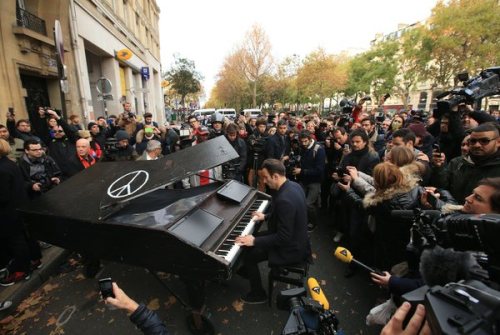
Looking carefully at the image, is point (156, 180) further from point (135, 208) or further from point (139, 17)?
point (139, 17)

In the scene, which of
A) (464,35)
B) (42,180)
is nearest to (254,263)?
(42,180)

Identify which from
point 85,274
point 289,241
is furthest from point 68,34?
point 289,241

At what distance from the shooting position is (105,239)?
2529 millimetres

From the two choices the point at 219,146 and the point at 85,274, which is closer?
the point at 219,146

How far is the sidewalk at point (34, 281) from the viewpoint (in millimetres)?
3322

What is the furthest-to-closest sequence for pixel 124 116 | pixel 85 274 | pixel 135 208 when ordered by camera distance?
pixel 124 116
pixel 85 274
pixel 135 208

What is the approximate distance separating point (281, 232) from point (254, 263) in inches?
24.9

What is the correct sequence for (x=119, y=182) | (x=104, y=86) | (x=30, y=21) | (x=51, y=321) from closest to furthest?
(x=119, y=182), (x=51, y=321), (x=104, y=86), (x=30, y=21)

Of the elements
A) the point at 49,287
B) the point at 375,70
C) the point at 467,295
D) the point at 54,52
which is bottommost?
the point at 49,287

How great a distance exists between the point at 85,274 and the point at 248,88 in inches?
1429

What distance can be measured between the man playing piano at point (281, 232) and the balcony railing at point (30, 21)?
33.4 ft

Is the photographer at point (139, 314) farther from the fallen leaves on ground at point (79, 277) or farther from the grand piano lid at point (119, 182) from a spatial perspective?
the fallen leaves on ground at point (79, 277)

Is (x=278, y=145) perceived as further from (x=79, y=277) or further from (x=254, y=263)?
(x=79, y=277)

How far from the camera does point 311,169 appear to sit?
200 inches
